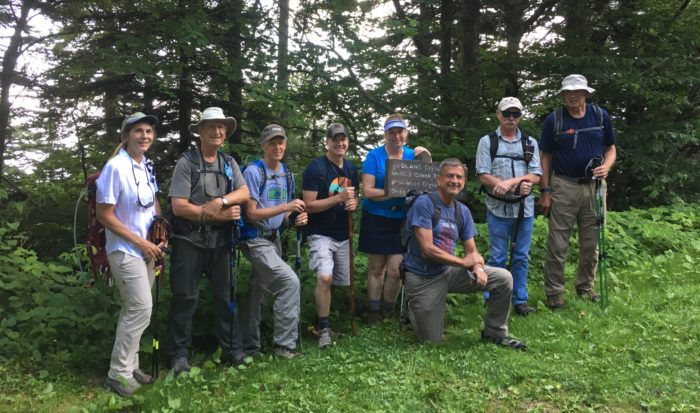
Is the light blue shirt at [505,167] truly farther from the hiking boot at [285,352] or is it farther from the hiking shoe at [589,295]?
the hiking boot at [285,352]

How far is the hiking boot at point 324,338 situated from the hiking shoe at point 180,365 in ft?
4.33

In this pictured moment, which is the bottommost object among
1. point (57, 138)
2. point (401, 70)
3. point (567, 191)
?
point (567, 191)

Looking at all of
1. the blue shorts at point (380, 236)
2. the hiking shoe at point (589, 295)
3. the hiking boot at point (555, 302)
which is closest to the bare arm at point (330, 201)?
the blue shorts at point (380, 236)

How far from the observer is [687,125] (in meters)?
9.46

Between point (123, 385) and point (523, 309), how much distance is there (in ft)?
13.6

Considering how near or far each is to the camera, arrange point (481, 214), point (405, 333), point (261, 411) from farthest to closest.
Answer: point (481, 214), point (405, 333), point (261, 411)

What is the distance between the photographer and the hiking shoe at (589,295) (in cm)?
585

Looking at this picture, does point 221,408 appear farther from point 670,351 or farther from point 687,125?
point 687,125

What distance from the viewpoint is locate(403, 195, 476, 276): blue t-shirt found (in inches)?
190

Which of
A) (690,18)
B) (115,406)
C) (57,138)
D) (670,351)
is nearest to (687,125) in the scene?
(690,18)

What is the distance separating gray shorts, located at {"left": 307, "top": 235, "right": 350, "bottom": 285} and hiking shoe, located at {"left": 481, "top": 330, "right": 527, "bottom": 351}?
161 cm

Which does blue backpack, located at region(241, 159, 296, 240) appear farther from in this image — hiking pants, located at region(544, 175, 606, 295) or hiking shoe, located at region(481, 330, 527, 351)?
hiking pants, located at region(544, 175, 606, 295)

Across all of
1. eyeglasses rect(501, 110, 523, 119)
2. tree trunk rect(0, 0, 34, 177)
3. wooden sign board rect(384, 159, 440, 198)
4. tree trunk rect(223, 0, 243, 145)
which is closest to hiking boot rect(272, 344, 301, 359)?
wooden sign board rect(384, 159, 440, 198)

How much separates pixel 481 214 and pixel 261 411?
299 inches
